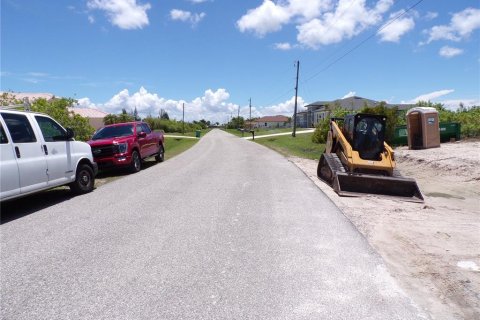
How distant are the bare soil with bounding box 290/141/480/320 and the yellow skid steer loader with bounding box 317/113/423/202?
0.46m

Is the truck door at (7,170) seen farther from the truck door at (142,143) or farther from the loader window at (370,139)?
the loader window at (370,139)

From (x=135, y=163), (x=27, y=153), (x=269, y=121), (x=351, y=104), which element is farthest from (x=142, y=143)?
(x=269, y=121)

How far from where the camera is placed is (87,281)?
4.12 metres

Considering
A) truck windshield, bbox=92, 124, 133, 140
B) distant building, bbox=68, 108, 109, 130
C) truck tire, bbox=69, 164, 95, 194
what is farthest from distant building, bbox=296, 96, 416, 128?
truck tire, bbox=69, 164, 95, 194

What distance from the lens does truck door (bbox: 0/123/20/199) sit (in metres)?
6.57

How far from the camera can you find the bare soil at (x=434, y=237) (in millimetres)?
4012

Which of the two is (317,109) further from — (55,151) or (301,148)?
(55,151)

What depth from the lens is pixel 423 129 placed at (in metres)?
19.1

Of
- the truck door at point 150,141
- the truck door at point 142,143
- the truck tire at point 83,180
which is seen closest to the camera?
the truck tire at point 83,180

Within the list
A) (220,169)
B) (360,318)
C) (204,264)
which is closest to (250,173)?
(220,169)

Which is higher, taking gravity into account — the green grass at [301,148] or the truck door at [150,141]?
the truck door at [150,141]

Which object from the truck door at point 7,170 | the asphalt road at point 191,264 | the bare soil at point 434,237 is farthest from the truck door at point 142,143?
the truck door at point 7,170

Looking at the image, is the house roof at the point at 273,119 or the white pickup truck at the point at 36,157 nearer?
the white pickup truck at the point at 36,157

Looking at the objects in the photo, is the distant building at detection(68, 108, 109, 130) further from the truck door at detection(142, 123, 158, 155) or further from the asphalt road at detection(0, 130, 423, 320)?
the asphalt road at detection(0, 130, 423, 320)
